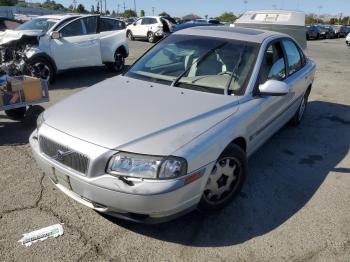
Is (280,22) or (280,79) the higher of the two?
(280,22)

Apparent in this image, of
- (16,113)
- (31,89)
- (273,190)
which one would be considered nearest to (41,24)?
(16,113)

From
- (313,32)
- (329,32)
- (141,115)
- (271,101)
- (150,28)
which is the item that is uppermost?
(150,28)

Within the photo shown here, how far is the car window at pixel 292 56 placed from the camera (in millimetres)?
4793

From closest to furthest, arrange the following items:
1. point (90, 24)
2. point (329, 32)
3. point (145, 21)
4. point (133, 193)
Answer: point (133, 193) < point (90, 24) < point (145, 21) < point (329, 32)

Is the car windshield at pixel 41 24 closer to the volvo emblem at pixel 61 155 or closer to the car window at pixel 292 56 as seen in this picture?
the car window at pixel 292 56

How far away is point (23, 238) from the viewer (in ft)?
9.74

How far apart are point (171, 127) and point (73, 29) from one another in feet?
23.7

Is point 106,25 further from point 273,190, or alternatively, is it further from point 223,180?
point 223,180

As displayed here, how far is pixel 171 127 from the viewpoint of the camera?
2.89 metres

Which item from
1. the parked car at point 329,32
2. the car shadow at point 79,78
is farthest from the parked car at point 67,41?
the parked car at point 329,32

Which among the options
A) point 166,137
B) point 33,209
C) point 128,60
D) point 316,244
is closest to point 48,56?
point 128,60

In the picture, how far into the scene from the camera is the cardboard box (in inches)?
212

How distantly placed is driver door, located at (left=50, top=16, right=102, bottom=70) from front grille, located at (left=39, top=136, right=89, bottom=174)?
6153mm

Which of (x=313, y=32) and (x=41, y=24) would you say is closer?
(x=41, y=24)
